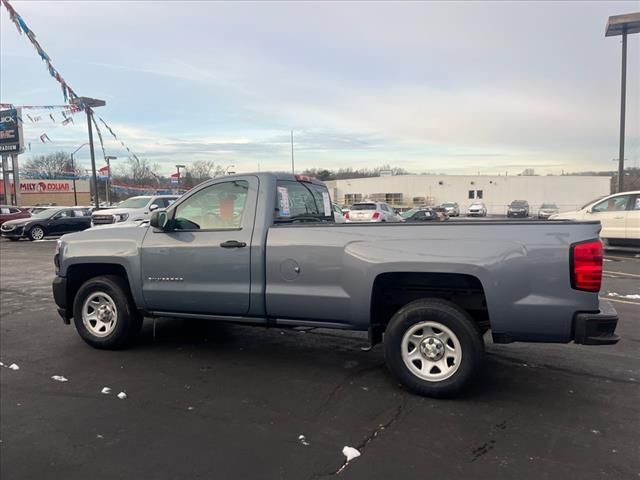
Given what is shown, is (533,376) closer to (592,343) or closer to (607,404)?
(607,404)

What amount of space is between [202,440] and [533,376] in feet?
9.68

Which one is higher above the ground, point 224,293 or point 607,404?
point 224,293

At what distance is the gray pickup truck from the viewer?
3.62 meters

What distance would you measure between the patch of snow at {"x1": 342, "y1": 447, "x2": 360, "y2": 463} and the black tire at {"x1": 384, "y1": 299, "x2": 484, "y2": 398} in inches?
39.1

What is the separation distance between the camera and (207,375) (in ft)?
15.1

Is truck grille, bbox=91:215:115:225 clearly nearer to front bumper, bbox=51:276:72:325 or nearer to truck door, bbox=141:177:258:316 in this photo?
front bumper, bbox=51:276:72:325

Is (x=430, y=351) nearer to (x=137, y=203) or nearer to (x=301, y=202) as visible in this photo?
(x=301, y=202)

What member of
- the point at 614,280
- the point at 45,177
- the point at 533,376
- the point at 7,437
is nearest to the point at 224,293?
the point at 7,437

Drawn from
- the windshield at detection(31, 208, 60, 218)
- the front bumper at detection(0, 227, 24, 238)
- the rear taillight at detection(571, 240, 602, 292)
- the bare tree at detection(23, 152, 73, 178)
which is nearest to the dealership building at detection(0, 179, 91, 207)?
the bare tree at detection(23, 152, 73, 178)

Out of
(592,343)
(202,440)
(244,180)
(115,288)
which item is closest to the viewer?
(202,440)

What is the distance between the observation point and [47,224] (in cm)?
2205

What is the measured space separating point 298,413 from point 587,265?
2391 millimetres

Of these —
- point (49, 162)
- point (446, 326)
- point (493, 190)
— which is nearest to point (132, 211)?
point (446, 326)

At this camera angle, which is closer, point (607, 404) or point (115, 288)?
point (607, 404)
